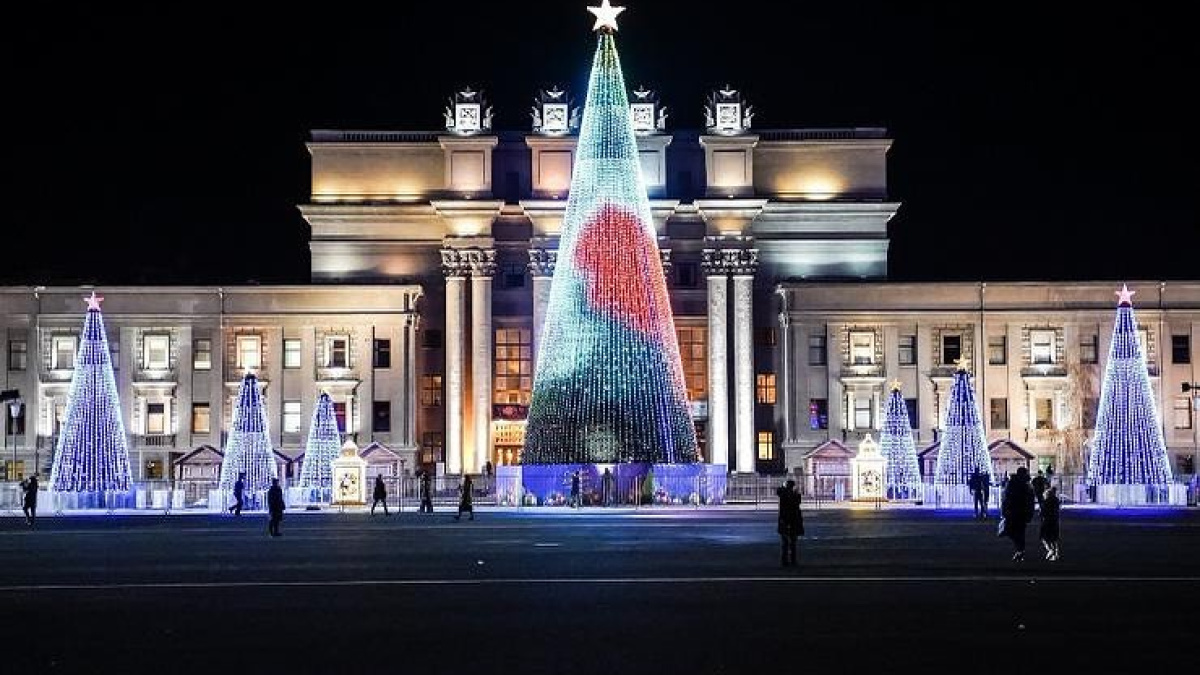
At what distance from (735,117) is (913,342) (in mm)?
13930

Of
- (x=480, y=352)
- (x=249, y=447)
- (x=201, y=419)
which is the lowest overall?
(x=249, y=447)

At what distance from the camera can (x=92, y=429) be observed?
184 feet

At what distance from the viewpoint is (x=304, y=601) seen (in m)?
21.5

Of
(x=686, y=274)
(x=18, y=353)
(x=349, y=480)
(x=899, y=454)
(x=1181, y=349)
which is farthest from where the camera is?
(x=686, y=274)

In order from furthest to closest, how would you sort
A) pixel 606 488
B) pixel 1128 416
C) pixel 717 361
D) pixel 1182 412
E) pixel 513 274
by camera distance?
pixel 513 274 → pixel 717 361 → pixel 1182 412 → pixel 606 488 → pixel 1128 416

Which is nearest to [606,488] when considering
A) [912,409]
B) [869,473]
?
[869,473]

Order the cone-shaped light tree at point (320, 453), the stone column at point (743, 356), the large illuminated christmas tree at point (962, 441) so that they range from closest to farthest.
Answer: the large illuminated christmas tree at point (962, 441)
the cone-shaped light tree at point (320, 453)
the stone column at point (743, 356)

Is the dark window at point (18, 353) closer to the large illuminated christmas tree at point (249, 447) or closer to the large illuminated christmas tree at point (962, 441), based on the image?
the large illuminated christmas tree at point (249, 447)

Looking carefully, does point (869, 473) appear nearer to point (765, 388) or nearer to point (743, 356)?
point (743, 356)

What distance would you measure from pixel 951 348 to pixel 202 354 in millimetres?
35416

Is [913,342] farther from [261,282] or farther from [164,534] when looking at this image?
[164,534]

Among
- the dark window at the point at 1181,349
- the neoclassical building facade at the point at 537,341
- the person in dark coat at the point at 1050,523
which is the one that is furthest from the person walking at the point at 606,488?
the dark window at the point at 1181,349

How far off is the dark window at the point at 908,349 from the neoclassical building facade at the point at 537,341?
0.07 metres

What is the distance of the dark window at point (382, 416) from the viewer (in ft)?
283
